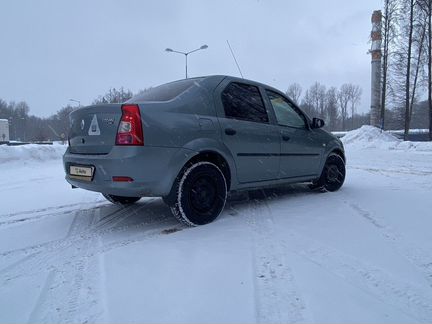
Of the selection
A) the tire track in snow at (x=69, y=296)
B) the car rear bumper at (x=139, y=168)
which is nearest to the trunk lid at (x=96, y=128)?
the car rear bumper at (x=139, y=168)

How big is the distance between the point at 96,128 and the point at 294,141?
9.02 ft

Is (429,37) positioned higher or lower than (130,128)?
higher

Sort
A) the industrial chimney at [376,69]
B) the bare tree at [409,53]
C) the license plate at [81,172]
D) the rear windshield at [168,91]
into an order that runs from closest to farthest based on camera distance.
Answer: the license plate at [81,172] → the rear windshield at [168,91] → the bare tree at [409,53] → the industrial chimney at [376,69]

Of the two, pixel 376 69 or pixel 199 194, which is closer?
pixel 199 194

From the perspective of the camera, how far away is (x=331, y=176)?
5.88 m

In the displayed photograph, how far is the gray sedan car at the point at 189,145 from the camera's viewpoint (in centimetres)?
343

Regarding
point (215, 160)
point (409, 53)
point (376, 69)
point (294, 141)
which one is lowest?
point (215, 160)

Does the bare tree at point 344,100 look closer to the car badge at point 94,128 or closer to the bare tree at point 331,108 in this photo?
the bare tree at point 331,108

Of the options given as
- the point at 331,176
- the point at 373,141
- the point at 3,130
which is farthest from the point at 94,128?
the point at 3,130

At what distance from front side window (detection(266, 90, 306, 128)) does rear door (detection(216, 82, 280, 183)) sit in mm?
250

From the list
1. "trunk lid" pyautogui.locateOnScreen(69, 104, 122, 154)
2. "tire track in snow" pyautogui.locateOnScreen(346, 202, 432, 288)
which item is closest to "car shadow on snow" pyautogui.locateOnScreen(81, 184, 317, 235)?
"trunk lid" pyautogui.locateOnScreen(69, 104, 122, 154)

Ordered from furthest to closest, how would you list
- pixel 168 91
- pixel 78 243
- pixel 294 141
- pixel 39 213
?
pixel 294 141 → pixel 39 213 → pixel 168 91 → pixel 78 243

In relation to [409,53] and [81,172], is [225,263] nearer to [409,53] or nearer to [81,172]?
[81,172]

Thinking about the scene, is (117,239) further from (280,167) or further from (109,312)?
(280,167)
